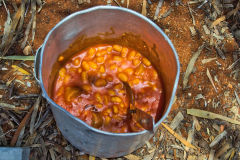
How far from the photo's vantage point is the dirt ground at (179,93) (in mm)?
1618

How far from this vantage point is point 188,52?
1.87 m

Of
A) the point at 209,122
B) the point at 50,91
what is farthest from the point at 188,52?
the point at 50,91

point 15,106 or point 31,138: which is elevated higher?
point 15,106

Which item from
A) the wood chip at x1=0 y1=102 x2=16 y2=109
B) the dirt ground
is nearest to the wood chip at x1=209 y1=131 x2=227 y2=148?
the dirt ground

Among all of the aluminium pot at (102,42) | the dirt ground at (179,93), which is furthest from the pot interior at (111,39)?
the dirt ground at (179,93)

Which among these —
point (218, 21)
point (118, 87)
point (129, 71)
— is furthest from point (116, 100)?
point (218, 21)

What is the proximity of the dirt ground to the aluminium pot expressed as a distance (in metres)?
0.27

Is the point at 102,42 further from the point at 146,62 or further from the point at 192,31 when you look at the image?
the point at 192,31

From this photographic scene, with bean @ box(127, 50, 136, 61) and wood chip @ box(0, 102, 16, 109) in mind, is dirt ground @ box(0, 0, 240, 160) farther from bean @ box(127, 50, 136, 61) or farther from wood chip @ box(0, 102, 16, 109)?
bean @ box(127, 50, 136, 61)

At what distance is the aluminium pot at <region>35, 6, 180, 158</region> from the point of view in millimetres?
1133

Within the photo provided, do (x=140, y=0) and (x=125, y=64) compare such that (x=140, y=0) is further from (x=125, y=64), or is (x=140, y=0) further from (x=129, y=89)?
(x=129, y=89)

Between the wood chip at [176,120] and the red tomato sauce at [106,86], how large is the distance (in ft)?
0.97

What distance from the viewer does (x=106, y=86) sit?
A: 152 cm

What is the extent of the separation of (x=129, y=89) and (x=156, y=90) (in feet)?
0.51
